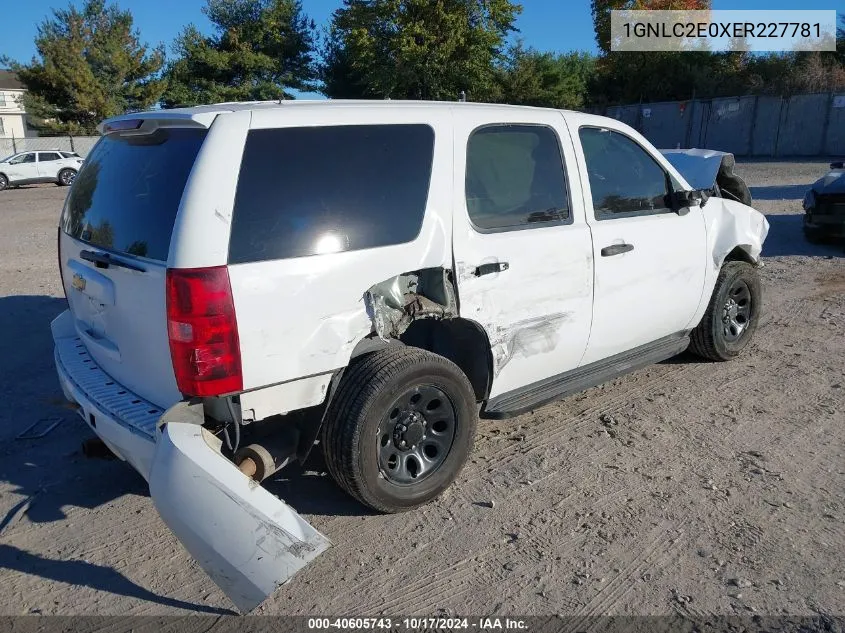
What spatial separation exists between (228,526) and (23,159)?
29339mm

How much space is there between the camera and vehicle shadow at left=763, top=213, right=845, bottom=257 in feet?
32.2

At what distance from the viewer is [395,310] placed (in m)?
3.36

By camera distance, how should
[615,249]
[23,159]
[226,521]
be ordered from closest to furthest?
1. [226,521]
2. [615,249]
3. [23,159]

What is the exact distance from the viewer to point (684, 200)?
4641mm

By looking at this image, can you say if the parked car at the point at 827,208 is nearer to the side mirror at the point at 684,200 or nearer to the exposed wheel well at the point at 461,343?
the side mirror at the point at 684,200

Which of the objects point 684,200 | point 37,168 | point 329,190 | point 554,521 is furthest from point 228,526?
point 37,168

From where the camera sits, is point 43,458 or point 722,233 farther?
point 722,233

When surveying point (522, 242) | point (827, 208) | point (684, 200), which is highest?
point (684, 200)

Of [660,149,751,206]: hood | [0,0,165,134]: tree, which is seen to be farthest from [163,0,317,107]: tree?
[660,149,751,206]: hood

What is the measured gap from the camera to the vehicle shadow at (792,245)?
32.2 ft

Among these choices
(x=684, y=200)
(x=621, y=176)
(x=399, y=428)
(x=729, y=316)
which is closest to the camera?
(x=399, y=428)

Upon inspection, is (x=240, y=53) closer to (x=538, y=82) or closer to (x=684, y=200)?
(x=538, y=82)

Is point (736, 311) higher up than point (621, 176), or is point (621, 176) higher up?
point (621, 176)

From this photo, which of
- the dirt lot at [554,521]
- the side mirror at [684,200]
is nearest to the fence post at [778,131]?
the dirt lot at [554,521]
